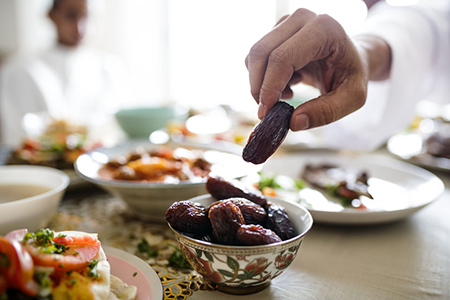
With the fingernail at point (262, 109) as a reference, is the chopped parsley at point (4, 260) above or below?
below

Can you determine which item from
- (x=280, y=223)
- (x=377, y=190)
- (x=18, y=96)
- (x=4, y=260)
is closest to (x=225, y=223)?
(x=280, y=223)

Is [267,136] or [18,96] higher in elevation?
[267,136]

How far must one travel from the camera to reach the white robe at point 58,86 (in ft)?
11.3

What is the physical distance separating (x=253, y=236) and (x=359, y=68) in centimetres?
57

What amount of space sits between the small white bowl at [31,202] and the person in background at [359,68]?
1.92 feet

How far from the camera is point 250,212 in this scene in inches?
27.2

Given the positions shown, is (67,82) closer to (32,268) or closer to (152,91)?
(152,91)

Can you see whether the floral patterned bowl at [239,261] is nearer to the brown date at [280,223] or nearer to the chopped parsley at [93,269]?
the brown date at [280,223]

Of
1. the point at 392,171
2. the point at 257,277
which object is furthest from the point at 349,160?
the point at 257,277

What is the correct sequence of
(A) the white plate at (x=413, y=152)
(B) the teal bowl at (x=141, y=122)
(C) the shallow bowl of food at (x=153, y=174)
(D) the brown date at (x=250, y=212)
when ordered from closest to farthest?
(D) the brown date at (x=250, y=212) < (C) the shallow bowl of food at (x=153, y=174) < (A) the white plate at (x=413, y=152) < (B) the teal bowl at (x=141, y=122)

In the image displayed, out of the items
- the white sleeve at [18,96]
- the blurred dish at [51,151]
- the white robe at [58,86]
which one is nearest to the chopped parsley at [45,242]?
the blurred dish at [51,151]

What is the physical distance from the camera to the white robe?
344 cm

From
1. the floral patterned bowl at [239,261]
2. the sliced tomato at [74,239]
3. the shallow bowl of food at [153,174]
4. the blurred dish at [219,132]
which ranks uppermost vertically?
the sliced tomato at [74,239]

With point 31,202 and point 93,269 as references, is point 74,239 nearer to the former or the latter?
point 93,269
